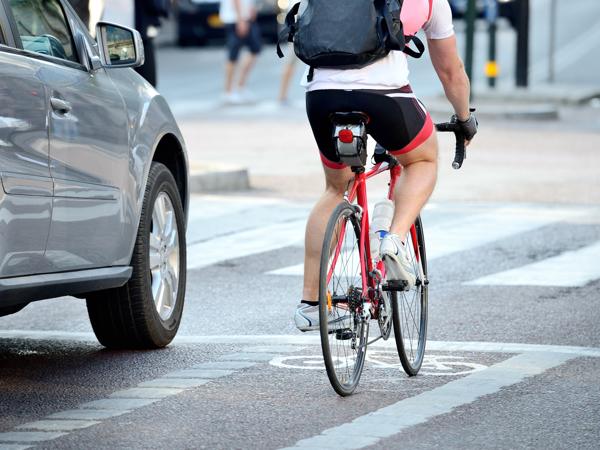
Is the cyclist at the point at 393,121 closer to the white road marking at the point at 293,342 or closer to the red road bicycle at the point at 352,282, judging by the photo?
the red road bicycle at the point at 352,282

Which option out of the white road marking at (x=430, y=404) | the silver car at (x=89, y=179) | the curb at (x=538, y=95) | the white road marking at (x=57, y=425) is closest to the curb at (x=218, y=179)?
the silver car at (x=89, y=179)

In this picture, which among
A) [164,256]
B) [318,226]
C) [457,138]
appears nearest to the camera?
[318,226]

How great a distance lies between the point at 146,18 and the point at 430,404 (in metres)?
7.40

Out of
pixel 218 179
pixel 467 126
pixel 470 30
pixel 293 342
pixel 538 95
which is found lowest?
pixel 538 95

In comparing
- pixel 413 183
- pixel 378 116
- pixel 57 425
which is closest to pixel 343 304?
pixel 413 183

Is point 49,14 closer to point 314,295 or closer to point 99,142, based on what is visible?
point 99,142

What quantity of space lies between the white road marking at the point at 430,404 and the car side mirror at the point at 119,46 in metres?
1.80

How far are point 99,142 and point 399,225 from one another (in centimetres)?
119

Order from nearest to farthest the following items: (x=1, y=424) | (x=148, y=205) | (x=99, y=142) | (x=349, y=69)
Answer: (x=1, y=424) → (x=349, y=69) → (x=99, y=142) → (x=148, y=205)

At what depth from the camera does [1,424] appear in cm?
555

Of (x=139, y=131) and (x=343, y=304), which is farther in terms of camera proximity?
(x=139, y=131)

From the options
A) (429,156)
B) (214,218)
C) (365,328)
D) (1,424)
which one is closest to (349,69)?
(429,156)

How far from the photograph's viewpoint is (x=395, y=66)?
6031 mm

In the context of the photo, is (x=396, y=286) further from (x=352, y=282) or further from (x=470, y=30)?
(x=470, y=30)
